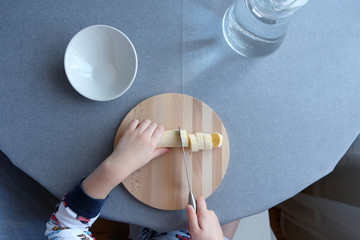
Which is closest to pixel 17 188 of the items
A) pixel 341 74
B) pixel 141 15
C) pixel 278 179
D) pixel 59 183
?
pixel 59 183

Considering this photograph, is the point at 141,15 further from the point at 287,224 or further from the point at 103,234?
the point at 287,224

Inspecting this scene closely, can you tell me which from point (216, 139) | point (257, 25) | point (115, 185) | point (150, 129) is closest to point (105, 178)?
point (115, 185)

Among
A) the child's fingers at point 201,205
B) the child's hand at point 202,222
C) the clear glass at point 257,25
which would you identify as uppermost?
the clear glass at point 257,25

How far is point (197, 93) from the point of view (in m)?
0.59

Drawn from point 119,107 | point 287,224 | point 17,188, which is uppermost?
point 119,107

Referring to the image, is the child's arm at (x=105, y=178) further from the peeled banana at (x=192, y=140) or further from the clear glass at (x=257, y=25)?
the clear glass at (x=257, y=25)

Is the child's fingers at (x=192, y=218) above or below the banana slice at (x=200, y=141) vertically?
below

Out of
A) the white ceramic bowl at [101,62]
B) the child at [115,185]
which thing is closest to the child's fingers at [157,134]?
the child at [115,185]

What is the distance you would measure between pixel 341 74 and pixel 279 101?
0.17m

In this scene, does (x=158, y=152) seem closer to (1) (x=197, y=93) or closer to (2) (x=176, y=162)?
(2) (x=176, y=162)

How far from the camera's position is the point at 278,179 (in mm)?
593

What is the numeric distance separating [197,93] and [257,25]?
19 cm

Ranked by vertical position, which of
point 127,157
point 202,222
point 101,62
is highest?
point 101,62

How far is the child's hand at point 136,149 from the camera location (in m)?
0.54
